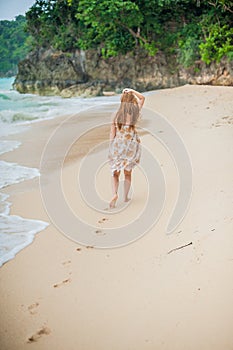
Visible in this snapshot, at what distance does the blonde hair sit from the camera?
10.0ft

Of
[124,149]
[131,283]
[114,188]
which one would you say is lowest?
[131,283]

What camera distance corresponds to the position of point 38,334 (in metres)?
1.58

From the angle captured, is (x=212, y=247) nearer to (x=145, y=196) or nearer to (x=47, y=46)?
(x=145, y=196)

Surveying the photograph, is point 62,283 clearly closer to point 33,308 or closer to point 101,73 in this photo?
point 33,308

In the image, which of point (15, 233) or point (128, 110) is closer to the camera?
point (15, 233)

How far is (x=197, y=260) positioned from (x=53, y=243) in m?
1.15

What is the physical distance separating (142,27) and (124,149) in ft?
45.1

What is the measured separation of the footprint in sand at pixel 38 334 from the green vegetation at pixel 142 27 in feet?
39.8

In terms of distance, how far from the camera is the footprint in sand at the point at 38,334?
1.55 meters

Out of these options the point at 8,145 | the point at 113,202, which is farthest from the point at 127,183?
the point at 8,145

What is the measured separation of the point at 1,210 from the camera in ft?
10.7

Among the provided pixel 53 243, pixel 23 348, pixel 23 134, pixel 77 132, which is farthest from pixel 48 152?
pixel 23 348

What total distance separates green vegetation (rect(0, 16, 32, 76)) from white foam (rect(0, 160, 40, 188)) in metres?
23.1

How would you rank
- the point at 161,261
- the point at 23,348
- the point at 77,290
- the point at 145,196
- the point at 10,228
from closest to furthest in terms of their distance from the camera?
1. the point at 23,348
2. the point at 77,290
3. the point at 161,261
4. the point at 10,228
5. the point at 145,196
